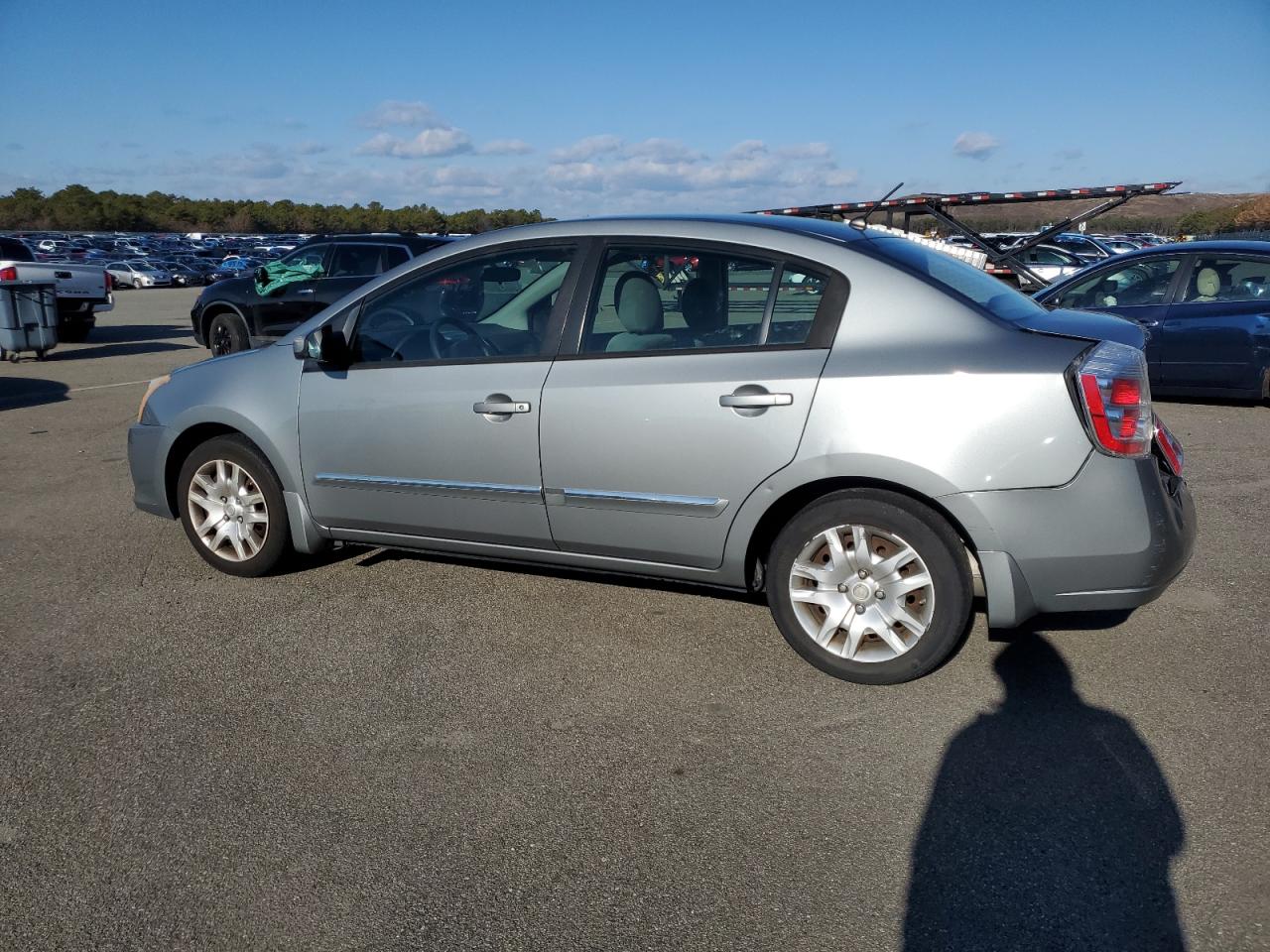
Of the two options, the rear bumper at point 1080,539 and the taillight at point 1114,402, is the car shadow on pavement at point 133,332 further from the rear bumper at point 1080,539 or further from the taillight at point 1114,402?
the taillight at point 1114,402

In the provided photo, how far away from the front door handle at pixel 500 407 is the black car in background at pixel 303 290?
984 centimetres

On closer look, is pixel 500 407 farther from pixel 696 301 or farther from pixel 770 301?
pixel 770 301

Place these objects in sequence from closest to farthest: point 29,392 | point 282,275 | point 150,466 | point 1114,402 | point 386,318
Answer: point 1114,402
point 386,318
point 150,466
point 29,392
point 282,275

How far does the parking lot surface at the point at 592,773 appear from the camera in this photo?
265 cm

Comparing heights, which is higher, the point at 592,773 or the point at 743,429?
the point at 743,429

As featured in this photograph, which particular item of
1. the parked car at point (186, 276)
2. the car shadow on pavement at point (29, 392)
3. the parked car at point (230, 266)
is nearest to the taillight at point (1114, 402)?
the car shadow on pavement at point (29, 392)

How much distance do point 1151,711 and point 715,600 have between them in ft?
6.11

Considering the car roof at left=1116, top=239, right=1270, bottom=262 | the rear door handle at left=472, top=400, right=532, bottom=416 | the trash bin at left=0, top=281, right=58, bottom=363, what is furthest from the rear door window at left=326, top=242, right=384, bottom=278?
the rear door handle at left=472, top=400, right=532, bottom=416

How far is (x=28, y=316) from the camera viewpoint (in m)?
14.2

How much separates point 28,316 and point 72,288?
9.05 ft

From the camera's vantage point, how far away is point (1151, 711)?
370 cm

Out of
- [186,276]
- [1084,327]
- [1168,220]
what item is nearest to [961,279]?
[1084,327]

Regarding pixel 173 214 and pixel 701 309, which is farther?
pixel 173 214

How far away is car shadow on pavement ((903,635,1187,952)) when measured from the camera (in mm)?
2564
